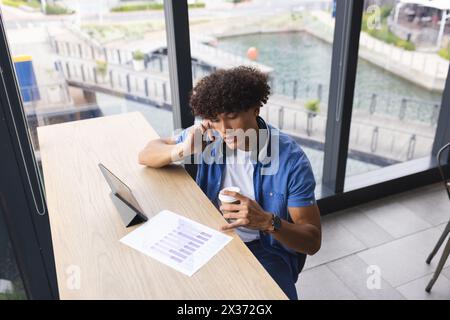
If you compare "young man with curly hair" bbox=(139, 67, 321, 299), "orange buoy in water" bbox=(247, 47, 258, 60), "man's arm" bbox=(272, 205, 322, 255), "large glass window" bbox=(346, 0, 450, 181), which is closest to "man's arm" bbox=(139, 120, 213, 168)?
"young man with curly hair" bbox=(139, 67, 321, 299)

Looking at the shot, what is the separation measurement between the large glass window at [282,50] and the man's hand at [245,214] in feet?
3.32

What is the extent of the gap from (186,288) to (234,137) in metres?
0.59

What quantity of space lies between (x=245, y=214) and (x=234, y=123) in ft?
1.19

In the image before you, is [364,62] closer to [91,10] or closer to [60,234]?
[91,10]

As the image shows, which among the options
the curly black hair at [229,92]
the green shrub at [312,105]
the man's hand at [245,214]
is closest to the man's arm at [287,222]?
the man's hand at [245,214]

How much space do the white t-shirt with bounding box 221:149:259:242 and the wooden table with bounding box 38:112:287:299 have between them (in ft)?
0.52

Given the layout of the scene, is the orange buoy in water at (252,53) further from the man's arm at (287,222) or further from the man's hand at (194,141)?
the man's arm at (287,222)

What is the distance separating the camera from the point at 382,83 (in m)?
2.87

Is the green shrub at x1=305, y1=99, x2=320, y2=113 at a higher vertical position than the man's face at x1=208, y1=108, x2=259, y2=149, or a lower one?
lower

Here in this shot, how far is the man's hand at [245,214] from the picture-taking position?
4.29ft

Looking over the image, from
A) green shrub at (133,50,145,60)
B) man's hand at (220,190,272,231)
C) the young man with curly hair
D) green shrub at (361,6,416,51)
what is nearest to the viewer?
Result: man's hand at (220,190,272,231)

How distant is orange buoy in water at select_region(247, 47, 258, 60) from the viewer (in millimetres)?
2404

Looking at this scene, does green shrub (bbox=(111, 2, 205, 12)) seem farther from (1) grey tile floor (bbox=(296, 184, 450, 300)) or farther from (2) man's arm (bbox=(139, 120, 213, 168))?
(1) grey tile floor (bbox=(296, 184, 450, 300))
